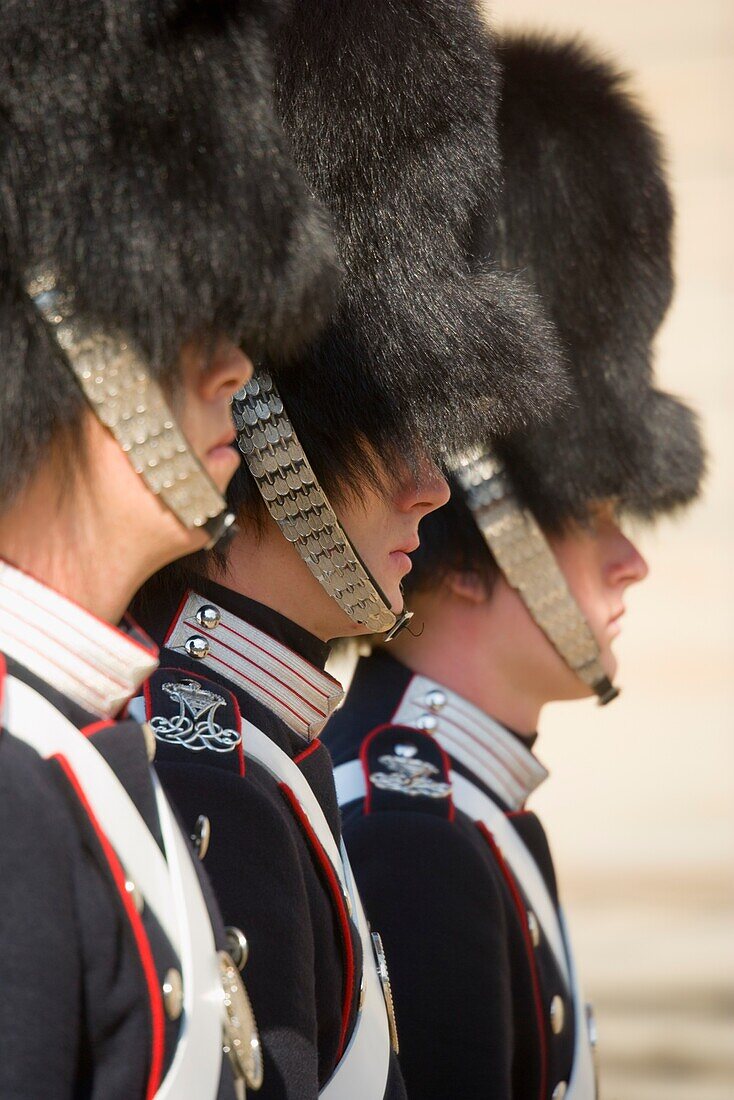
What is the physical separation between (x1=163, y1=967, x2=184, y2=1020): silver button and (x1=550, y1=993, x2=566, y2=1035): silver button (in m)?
1.23

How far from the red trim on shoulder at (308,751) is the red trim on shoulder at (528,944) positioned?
0.60 metres

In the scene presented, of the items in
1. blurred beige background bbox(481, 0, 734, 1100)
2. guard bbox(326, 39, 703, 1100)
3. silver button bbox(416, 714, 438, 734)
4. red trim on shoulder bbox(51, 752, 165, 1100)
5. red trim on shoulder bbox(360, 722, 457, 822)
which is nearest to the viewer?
red trim on shoulder bbox(51, 752, 165, 1100)

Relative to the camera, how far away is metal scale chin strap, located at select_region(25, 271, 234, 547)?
4.83 feet

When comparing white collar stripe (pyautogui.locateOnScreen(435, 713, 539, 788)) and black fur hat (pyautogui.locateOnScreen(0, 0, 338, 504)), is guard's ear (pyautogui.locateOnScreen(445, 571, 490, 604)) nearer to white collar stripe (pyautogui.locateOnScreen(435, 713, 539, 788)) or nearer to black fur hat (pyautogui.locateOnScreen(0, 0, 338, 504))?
white collar stripe (pyautogui.locateOnScreen(435, 713, 539, 788))

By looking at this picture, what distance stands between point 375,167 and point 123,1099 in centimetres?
120

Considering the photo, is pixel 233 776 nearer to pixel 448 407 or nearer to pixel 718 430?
pixel 448 407

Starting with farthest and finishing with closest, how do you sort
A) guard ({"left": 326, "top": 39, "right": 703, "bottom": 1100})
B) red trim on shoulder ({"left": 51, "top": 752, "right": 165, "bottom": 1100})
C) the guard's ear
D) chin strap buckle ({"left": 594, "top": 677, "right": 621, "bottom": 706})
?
chin strap buckle ({"left": 594, "top": 677, "right": 621, "bottom": 706}) → the guard's ear → guard ({"left": 326, "top": 39, "right": 703, "bottom": 1100}) → red trim on shoulder ({"left": 51, "top": 752, "right": 165, "bottom": 1100})

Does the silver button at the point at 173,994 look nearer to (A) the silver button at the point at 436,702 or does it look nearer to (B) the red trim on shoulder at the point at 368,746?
(B) the red trim on shoulder at the point at 368,746

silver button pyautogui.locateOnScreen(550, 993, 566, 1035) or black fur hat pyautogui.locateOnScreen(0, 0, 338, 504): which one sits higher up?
black fur hat pyautogui.locateOnScreen(0, 0, 338, 504)

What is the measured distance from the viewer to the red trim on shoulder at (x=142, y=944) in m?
1.39

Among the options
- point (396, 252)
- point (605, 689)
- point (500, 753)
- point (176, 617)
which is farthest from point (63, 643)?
point (605, 689)

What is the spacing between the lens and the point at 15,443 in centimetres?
146

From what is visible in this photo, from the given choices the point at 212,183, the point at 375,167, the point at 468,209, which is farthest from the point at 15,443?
the point at 468,209

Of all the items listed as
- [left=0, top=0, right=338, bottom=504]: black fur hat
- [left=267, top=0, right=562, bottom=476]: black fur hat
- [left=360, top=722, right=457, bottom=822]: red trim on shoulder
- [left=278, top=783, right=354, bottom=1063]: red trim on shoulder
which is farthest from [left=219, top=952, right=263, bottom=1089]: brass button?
[left=360, top=722, right=457, bottom=822]: red trim on shoulder
